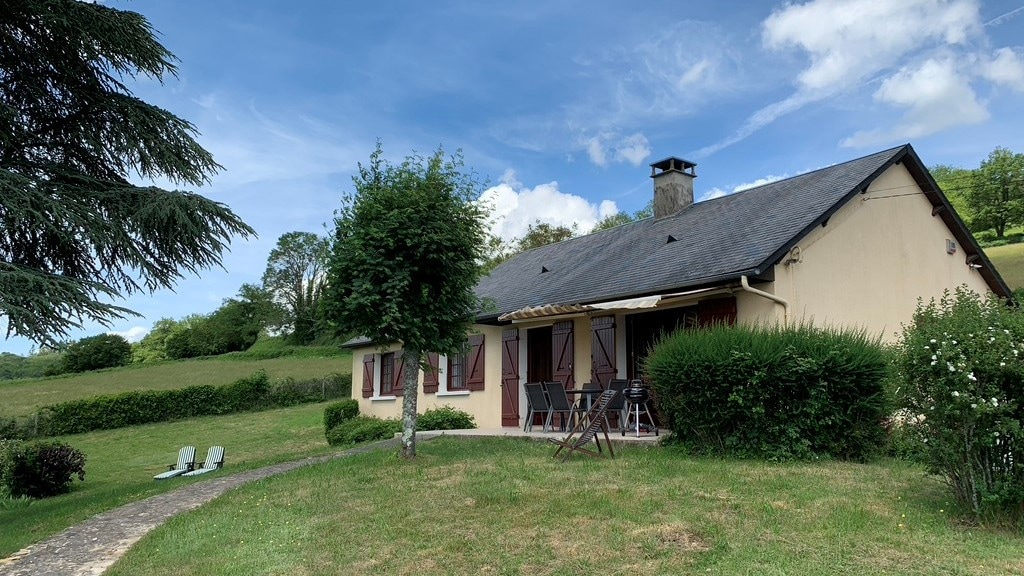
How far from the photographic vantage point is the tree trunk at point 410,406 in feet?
29.4

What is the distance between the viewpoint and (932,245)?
13367mm

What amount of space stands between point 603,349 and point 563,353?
1.23m

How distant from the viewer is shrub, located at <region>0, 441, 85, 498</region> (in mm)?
11883

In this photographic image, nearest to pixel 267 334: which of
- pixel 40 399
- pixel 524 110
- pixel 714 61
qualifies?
pixel 40 399

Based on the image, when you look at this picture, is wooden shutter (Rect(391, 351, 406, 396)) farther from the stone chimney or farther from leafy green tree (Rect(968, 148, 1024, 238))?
leafy green tree (Rect(968, 148, 1024, 238))

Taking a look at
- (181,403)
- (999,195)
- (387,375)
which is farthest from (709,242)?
(999,195)

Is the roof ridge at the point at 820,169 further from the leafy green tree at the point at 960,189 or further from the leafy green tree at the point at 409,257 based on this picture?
the leafy green tree at the point at 960,189

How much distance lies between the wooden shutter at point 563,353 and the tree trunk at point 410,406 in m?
4.13

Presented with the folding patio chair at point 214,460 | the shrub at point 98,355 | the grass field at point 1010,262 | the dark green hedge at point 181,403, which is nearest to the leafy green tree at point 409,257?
the folding patio chair at point 214,460

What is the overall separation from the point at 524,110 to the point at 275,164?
20.4 ft

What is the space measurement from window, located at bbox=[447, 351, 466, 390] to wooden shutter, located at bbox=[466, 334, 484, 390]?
0.40 metres

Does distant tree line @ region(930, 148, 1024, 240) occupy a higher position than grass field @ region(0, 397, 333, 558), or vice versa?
distant tree line @ region(930, 148, 1024, 240)

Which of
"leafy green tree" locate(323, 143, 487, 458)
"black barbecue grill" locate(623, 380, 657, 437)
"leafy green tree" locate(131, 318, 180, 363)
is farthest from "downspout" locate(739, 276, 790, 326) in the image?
"leafy green tree" locate(131, 318, 180, 363)

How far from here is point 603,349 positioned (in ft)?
38.7
